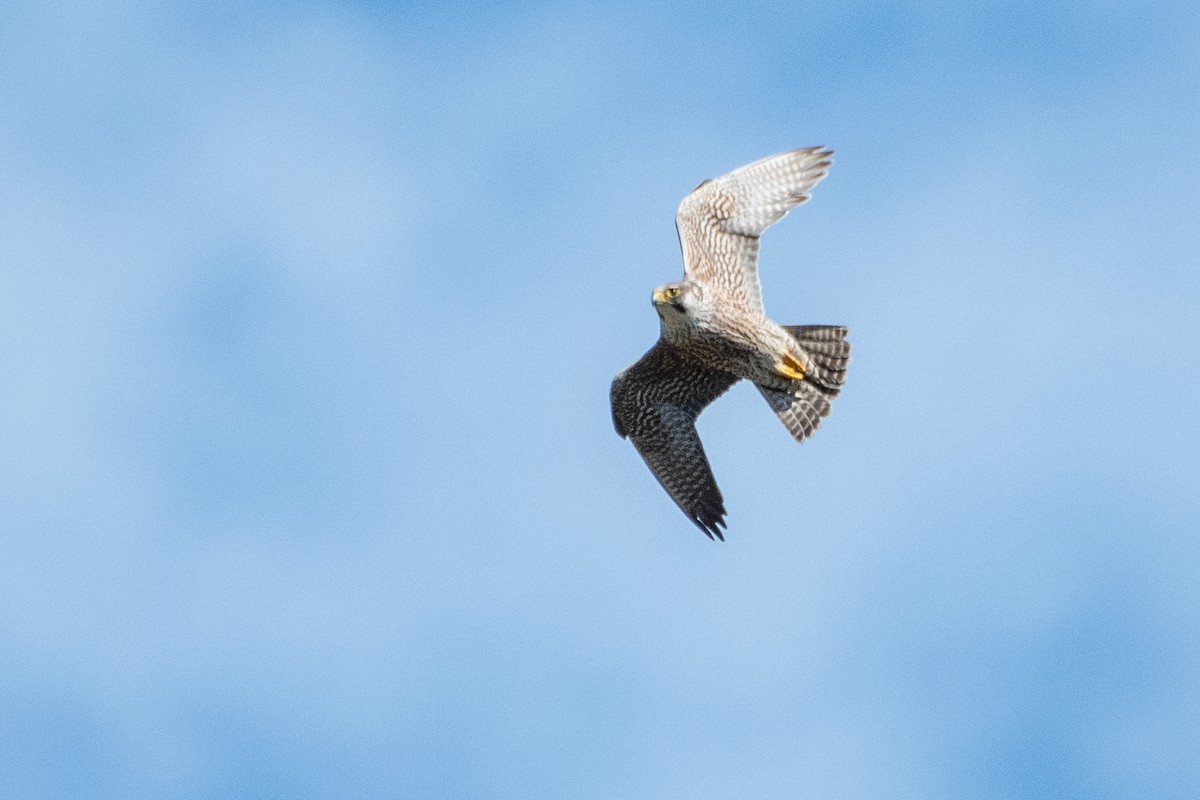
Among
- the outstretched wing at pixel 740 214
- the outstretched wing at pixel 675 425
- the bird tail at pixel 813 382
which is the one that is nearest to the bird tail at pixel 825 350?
the bird tail at pixel 813 382

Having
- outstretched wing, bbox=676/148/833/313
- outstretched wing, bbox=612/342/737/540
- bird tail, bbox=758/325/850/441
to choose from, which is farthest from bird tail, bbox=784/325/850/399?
outstretched wing, bbox=612/342/737/540

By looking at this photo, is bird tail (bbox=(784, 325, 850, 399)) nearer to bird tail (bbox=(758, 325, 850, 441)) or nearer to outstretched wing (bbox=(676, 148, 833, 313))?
bird tail (bbox=(758, 325, 850, 441))

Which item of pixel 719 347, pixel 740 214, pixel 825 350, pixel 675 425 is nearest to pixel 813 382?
pixel 825 350

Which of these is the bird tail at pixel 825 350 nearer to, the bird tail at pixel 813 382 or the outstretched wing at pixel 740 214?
the bird tail at pixel 813 382

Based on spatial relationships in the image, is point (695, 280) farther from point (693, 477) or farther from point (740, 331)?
point (693, 477)

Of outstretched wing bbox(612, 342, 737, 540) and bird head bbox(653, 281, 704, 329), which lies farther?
outstretched wing bbox(612, 342, 737, 540)

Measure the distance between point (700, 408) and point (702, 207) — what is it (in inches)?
79.5

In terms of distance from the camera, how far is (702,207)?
19594 mm

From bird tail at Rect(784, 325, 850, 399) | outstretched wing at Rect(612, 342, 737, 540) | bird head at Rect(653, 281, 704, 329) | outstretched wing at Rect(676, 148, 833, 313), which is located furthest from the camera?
outstretched wing at Rect(612, 342, 737, 540)

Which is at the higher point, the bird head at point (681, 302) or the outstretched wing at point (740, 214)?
the outstretched wing at point (740, 214)

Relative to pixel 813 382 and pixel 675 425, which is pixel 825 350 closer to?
pixel 813 382

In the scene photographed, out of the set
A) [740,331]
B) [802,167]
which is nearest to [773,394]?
[740,331]

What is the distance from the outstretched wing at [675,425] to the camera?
65.4ft

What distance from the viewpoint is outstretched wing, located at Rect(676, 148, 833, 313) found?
763 inches
